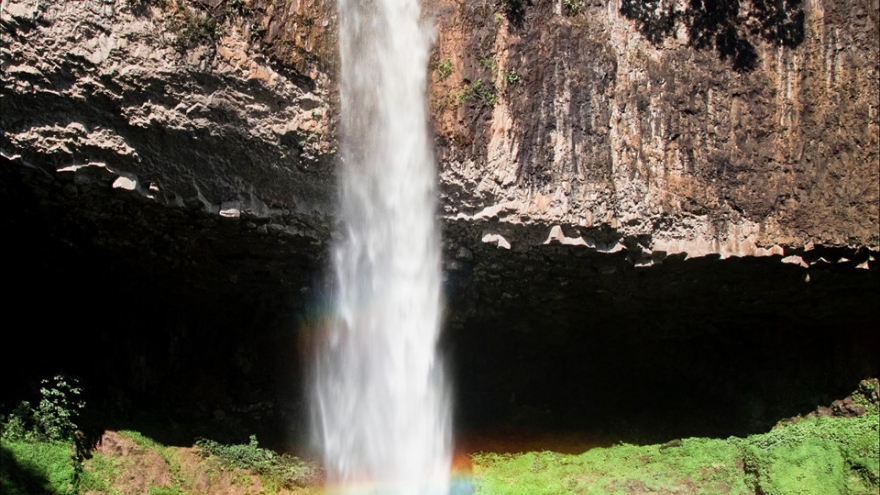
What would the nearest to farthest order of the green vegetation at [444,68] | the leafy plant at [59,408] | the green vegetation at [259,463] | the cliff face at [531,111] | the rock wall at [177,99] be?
the rock wall at [177,99]
the cliff face at [531,111]
the leafy plant at [59,408]
the green vegetation at [444,68]
the green vegetation at [259,463]

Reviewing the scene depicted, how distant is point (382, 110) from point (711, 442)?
7.18 meters

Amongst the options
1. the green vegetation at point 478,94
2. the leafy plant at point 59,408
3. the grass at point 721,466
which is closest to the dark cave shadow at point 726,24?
the green vegetation at point 478,94

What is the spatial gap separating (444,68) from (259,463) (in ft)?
21.0

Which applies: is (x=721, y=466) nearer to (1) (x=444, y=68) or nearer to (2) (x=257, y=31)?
(1) (x=444, y=68)

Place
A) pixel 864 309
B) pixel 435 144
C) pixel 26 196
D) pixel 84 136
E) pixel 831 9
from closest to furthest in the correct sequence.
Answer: pixel 84 136 < pixel 26 196 < pixel 435 144 < pixel 831 9 < pixel 864 309

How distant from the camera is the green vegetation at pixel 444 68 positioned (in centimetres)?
1011

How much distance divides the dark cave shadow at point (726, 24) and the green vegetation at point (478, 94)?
2.27 m

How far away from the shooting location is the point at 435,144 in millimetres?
10031

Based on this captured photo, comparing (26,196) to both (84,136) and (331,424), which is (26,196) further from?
(331,424)

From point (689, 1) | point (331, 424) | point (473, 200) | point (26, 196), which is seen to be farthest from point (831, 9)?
point (26, 196)

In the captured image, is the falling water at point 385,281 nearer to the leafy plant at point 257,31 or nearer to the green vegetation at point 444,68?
the green vegetation at point 444,68

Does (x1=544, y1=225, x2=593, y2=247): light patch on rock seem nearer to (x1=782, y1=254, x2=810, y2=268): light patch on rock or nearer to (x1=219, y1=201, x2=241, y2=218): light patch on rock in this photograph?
(x1=782, y1=254, x2=810, y2=268): light patch on rock

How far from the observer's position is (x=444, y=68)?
33.2 ft

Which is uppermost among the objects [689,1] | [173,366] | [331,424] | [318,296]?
[689,1]
